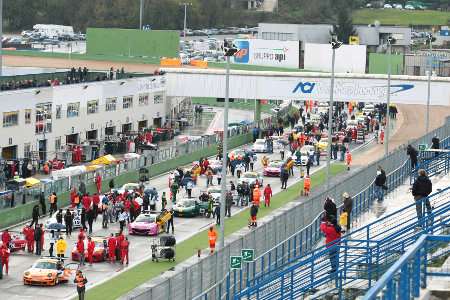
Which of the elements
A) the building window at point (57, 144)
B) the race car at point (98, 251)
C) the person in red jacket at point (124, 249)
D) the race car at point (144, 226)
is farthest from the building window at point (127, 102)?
the person in red jacket at point (124, 249)

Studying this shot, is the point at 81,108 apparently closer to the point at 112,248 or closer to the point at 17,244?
the point at 17,244

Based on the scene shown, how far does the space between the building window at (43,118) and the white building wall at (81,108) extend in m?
0.22

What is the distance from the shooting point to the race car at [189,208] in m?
54.9

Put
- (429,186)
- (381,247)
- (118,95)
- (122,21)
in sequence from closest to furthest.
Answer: (381,247) < (429,186) < (118,95) < (122,21)

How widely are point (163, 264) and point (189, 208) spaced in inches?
434

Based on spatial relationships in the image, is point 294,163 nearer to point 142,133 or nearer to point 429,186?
point 142,133

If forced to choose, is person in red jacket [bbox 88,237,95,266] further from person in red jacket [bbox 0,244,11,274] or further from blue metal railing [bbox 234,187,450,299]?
blue metal railing [bbox 234,187,450,299]

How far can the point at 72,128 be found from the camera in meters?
77.4

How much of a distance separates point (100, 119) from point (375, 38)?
77294mm

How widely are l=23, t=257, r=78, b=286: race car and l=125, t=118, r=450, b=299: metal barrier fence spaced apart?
4.43 meters

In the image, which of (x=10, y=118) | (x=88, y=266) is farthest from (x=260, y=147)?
(x=88, y=266)

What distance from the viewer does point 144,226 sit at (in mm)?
49781

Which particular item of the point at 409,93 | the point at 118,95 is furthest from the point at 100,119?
the point at 409,93

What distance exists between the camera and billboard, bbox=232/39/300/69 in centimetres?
13188
